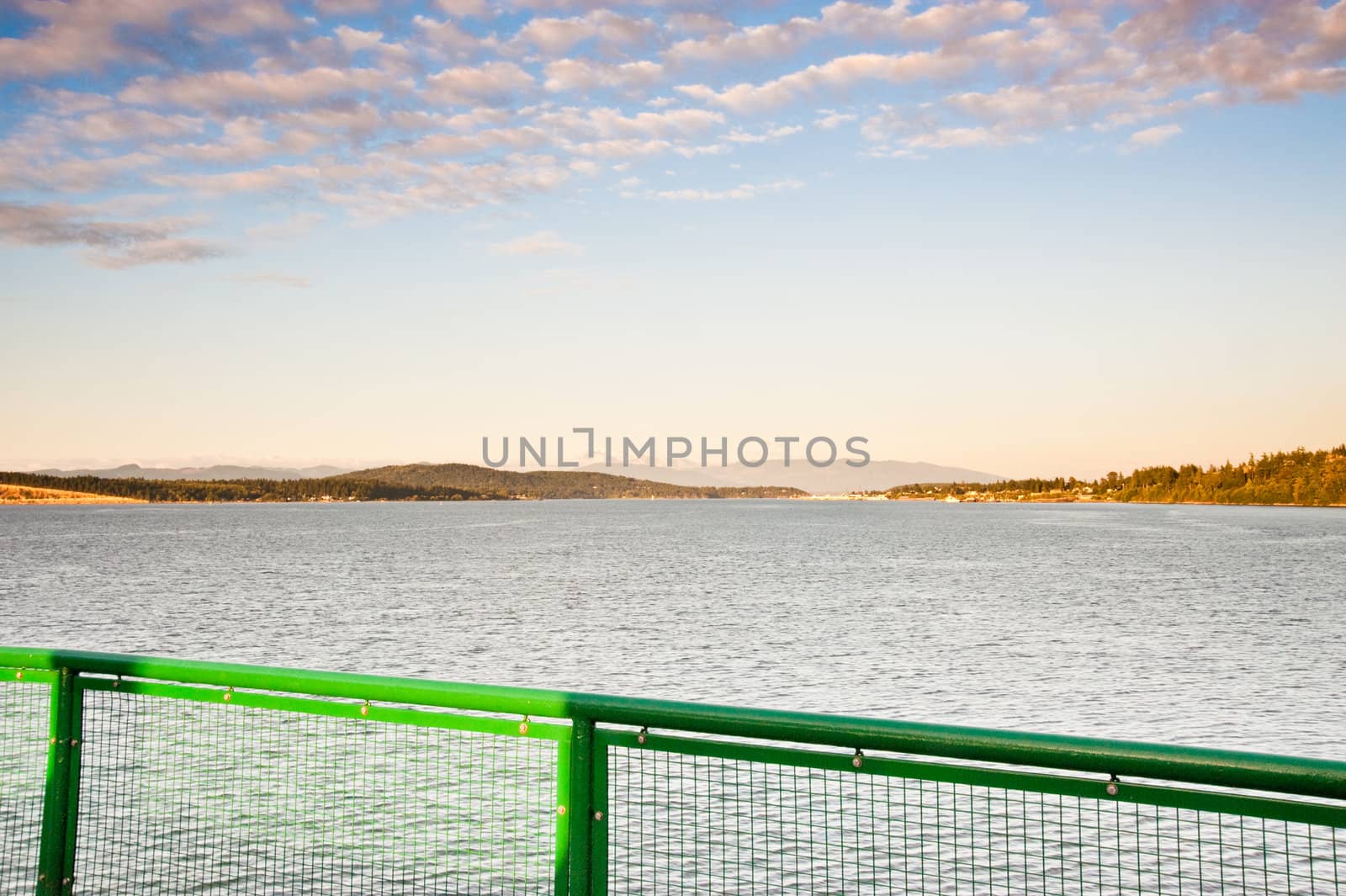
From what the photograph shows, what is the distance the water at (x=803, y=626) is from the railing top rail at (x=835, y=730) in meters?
17.1

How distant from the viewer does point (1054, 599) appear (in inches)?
2025

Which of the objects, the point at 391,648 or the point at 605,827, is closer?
the point at 605,827

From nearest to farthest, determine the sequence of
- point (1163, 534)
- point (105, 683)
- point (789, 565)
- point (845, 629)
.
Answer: point (105, 683), point (845, 629), point (789, 565), point (1163, 534)

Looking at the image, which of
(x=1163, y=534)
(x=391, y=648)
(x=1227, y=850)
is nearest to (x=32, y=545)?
(x=391, y=648)

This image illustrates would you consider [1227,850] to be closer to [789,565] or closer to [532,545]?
[789,565]

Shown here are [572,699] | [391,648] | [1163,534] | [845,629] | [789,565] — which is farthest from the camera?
[1163,534]

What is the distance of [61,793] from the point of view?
17.0ft

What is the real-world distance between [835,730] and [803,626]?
3559cm

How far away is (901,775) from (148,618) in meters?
43.1

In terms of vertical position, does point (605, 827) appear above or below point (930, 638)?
above

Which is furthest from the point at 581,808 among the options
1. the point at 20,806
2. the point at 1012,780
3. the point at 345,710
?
the point at 20,806

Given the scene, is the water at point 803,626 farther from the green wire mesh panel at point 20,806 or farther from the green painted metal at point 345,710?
the green painted metal at point 345,710

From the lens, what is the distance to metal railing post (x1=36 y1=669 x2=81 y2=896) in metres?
5.12

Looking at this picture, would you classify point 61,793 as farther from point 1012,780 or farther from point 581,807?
point 1012,780
